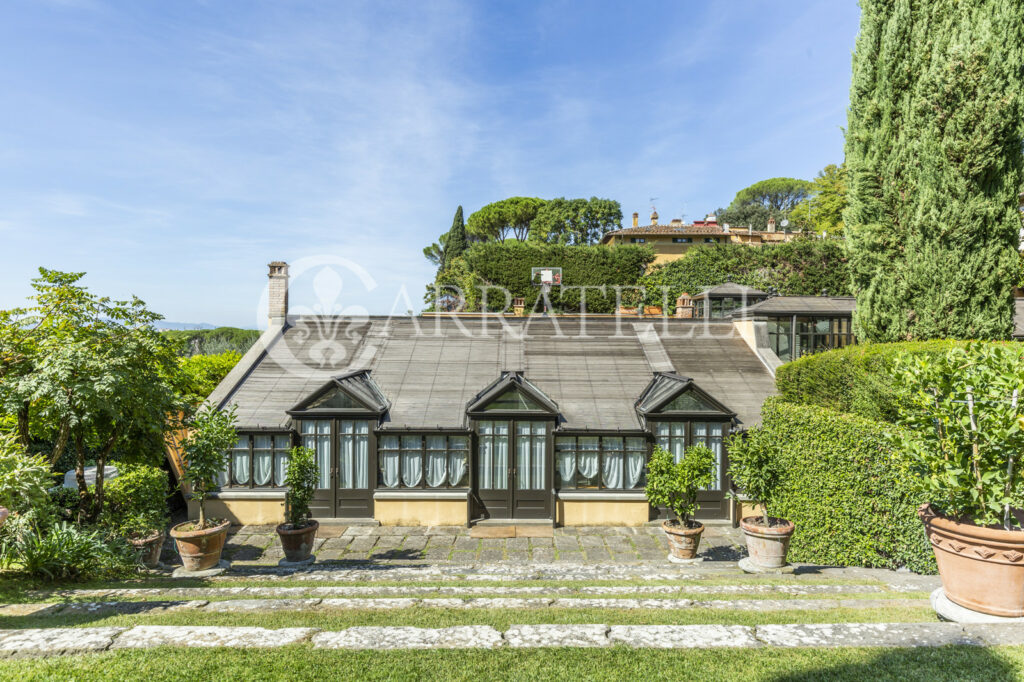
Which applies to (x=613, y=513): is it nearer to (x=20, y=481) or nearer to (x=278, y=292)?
(x=20, y=481)

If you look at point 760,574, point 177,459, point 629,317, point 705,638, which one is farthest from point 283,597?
point 629,317

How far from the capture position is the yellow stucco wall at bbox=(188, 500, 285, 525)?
46.0ft

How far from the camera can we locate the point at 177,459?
15.1 meters

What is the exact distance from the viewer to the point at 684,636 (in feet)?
16.2

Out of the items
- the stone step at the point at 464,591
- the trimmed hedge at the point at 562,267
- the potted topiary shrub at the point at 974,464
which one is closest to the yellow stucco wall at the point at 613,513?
the stone step at the point at 464,591

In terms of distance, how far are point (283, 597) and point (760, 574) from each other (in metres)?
8.00

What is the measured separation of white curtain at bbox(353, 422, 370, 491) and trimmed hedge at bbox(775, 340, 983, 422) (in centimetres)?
1138

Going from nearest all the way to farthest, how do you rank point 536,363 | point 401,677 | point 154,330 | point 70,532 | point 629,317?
point 401,677, point 70,532, point 154,330, point 536,363, point 629,317

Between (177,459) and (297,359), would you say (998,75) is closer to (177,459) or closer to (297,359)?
(297,359)

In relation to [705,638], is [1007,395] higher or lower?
higher

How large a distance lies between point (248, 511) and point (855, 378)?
15.0 m

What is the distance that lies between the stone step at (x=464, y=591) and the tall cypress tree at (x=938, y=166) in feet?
20.0

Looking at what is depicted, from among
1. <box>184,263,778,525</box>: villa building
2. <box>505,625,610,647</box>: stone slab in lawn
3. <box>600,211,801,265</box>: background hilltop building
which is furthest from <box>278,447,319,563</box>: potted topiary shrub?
<box>600,211,801,265</box>: background hilltop building

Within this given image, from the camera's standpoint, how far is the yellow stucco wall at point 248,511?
46.0 ft
